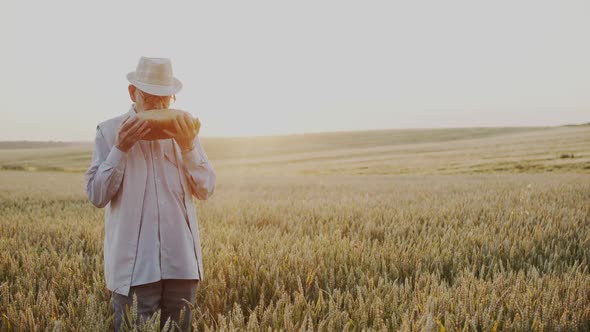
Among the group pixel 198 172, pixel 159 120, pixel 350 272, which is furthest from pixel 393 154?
pixel 159 120

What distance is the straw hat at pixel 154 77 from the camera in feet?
8.03

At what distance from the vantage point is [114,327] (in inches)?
99.1

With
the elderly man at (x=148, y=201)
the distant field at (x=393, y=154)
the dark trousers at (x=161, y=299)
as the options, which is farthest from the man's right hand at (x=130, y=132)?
the distant field at (x=393, y=154)

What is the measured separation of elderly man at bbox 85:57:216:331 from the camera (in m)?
2.40

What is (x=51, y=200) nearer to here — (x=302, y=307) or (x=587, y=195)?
(x=302, y=307)

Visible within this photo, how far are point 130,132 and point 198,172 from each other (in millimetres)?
523

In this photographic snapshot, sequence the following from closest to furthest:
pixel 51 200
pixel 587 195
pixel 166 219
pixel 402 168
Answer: pixel 166 219
pixel 587 195
pixel 51 200
pixel 402 168

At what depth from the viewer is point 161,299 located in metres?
2.59

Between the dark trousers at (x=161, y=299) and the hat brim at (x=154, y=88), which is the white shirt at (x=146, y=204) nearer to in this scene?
the dark trousers at (x=161, y=299)

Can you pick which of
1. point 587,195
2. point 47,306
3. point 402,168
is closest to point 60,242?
point 47,306

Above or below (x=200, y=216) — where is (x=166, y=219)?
above

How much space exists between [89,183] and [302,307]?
147cm

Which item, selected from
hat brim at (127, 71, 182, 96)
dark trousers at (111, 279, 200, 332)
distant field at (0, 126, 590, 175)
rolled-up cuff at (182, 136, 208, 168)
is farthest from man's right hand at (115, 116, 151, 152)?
distant field at (0, 126, 590, 175)

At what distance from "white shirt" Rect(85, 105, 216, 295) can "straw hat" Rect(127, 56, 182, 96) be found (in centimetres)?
25
